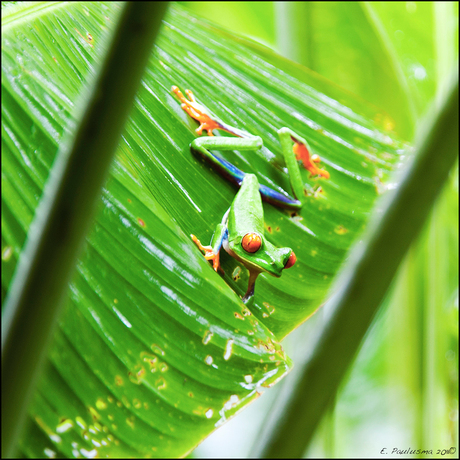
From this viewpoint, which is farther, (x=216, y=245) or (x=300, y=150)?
(x=300, y=150)

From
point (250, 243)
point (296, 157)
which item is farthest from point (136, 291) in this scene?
point (296, 157)

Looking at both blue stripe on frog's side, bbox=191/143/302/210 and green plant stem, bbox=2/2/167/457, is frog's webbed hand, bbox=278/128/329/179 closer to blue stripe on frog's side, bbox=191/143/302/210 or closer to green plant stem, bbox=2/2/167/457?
blue stripe on frog's side, bbox=191/143/302/210

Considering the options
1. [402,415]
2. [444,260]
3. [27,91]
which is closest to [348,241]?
[27,91]

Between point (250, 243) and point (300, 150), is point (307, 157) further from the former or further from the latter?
point (250, 243)

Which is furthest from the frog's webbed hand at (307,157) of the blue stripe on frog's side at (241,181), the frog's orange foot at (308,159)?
the blue stripe on frog's side at (241,181)

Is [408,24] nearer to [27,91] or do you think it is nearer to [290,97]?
[290,97]

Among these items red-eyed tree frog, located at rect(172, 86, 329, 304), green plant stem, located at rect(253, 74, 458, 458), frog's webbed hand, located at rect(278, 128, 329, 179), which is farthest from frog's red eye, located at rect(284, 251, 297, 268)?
green plant stem, located at rect(253, 74, 458, 458)

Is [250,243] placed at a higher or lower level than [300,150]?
lower
